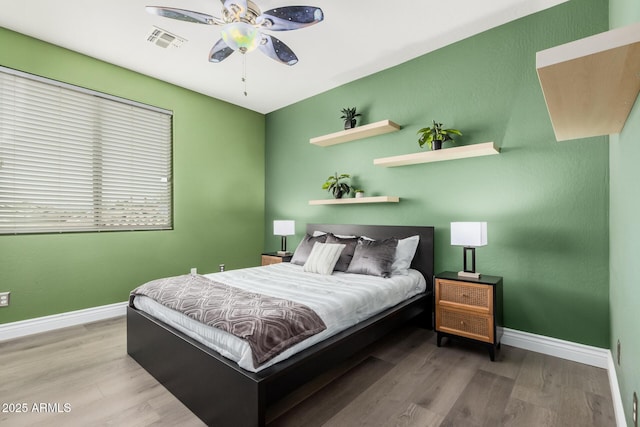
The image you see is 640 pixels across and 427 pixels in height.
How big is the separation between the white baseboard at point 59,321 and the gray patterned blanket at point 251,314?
5.31 feet

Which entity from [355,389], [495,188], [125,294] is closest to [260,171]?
[125,294]

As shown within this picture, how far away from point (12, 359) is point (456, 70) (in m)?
4.75

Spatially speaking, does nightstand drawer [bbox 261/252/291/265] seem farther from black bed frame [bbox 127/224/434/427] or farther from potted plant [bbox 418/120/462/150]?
potted plant [bbox 418/120/462/150]

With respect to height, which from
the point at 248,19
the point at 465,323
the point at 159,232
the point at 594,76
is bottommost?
the point at 465,323

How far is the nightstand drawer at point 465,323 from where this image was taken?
2461 millimetres

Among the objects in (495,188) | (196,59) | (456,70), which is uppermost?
(196,59)

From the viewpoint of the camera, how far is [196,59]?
343 cm

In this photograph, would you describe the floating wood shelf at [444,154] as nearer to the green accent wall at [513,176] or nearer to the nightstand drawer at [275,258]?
the green accent wall at [513,176]

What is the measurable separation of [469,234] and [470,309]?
62cm

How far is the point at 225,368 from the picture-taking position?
1.60m

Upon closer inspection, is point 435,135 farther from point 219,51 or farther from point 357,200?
point 219,51

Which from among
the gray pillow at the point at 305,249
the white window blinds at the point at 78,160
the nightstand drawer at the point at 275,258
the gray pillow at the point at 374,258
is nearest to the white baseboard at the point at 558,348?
the gray pillow at the point at 374,258

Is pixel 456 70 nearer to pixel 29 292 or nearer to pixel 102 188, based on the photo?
pixel 102 188

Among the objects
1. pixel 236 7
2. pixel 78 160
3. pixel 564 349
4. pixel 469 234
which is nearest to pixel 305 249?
pixel 469 234
